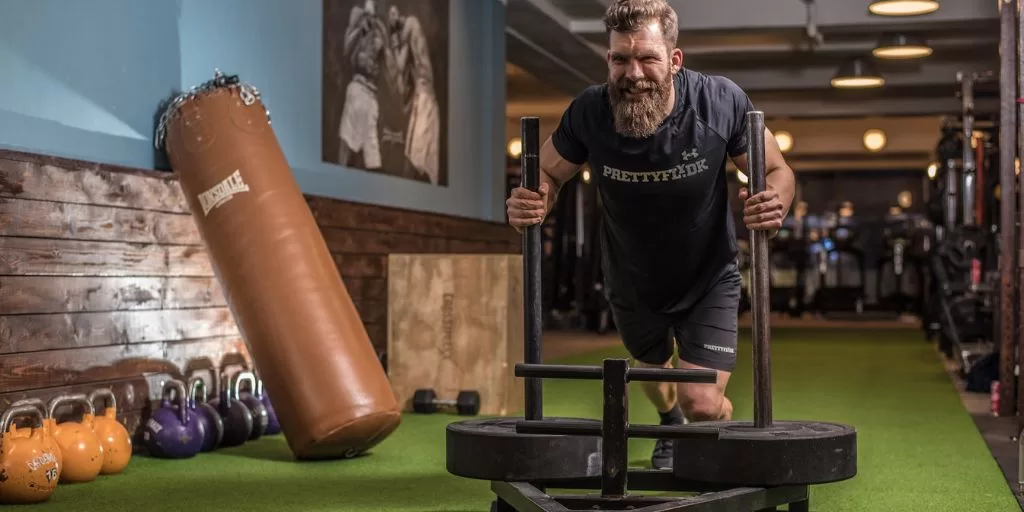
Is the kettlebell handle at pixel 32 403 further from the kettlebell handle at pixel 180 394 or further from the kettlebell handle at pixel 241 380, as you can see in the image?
the kettlebell handle at pixel 241 380

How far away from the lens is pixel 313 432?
4.56 m

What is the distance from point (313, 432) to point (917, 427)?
112 inches

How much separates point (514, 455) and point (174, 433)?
2.24 m

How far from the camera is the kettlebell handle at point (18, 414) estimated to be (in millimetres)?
3818

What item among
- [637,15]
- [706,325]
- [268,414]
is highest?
[637,15]

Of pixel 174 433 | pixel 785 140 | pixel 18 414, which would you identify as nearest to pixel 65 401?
pixel 18 414

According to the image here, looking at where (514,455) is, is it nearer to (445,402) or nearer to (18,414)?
(18,414)

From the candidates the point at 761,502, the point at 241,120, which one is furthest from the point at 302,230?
the point at 761,502

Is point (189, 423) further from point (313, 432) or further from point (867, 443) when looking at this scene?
point (867, 443)

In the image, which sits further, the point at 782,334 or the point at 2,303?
the point at 782,334

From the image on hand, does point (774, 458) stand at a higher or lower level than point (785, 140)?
lower

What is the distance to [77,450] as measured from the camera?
160 inches

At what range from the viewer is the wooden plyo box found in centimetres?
636

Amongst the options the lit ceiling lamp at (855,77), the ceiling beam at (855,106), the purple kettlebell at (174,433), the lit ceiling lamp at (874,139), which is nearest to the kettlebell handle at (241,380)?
the purple kettlebell at (174,433)
